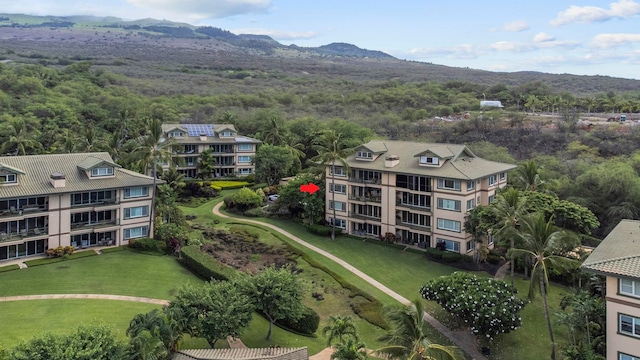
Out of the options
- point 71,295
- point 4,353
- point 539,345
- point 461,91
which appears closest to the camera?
point 4,353

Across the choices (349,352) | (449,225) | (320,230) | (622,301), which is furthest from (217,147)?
(622,301)

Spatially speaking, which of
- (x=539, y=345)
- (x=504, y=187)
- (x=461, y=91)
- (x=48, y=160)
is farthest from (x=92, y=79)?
(x=539, y=345)

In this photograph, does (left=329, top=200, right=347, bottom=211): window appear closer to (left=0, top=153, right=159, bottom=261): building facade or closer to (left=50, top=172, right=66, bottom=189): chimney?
(left=0, top=153, right=159, bottom=261): building facade

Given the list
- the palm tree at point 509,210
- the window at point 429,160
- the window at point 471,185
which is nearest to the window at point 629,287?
the palm tree at point 509,210

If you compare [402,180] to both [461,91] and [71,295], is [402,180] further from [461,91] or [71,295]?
[461,91]

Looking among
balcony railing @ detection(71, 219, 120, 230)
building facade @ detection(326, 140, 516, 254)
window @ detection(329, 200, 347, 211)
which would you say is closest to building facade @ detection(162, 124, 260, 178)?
building facade @ detection(326, 140, 516, 254)

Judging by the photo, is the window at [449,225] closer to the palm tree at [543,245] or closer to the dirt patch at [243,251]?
the dirt patch at [243,251]

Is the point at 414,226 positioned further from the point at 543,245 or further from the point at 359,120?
the point at 359,120
